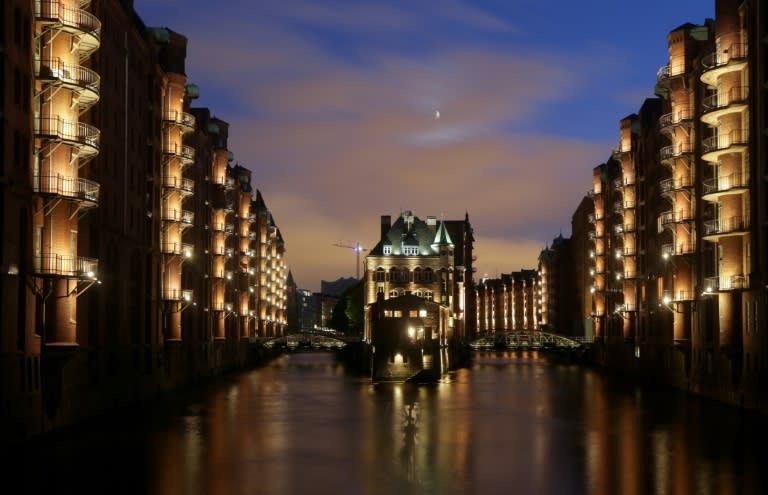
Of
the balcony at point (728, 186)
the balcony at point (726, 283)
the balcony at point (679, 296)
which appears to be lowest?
the balcony at point (679, 296)

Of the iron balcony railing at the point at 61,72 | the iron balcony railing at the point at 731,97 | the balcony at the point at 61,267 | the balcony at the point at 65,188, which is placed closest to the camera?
the balcony at the point at 61,267

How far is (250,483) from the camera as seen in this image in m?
37.0

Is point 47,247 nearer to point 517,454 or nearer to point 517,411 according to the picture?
point 517,454

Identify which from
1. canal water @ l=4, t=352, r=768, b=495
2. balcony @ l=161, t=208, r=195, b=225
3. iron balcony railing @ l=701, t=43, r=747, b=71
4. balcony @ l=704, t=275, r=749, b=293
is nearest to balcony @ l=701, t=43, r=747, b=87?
iron balcony railing @ l=701, t=43, r=747, b=71

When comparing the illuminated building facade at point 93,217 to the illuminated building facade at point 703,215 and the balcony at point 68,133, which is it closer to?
the balcony at point 68,133

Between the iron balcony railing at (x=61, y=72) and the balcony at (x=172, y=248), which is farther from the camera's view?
the balcony at (x=172, y=248)

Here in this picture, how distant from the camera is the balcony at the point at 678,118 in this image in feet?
247

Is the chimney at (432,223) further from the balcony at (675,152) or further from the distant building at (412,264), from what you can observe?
the balcony at (675,152)

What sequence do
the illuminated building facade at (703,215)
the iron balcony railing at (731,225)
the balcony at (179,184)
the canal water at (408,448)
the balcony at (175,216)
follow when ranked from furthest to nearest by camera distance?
the balcony at (179,184) < the balcony at (175,216) < the iron balcony railing at (731,225) < the illuminated building facade at (703,215) < the canal water at (408,448)

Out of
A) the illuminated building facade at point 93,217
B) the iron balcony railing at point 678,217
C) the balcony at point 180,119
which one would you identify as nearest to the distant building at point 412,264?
the illuminated building facade at point 93,217

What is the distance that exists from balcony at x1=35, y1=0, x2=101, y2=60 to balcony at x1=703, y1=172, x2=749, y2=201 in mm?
35779

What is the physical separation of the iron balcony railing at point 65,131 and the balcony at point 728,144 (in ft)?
116

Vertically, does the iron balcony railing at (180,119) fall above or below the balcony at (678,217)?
above

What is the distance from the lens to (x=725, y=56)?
6200cm
